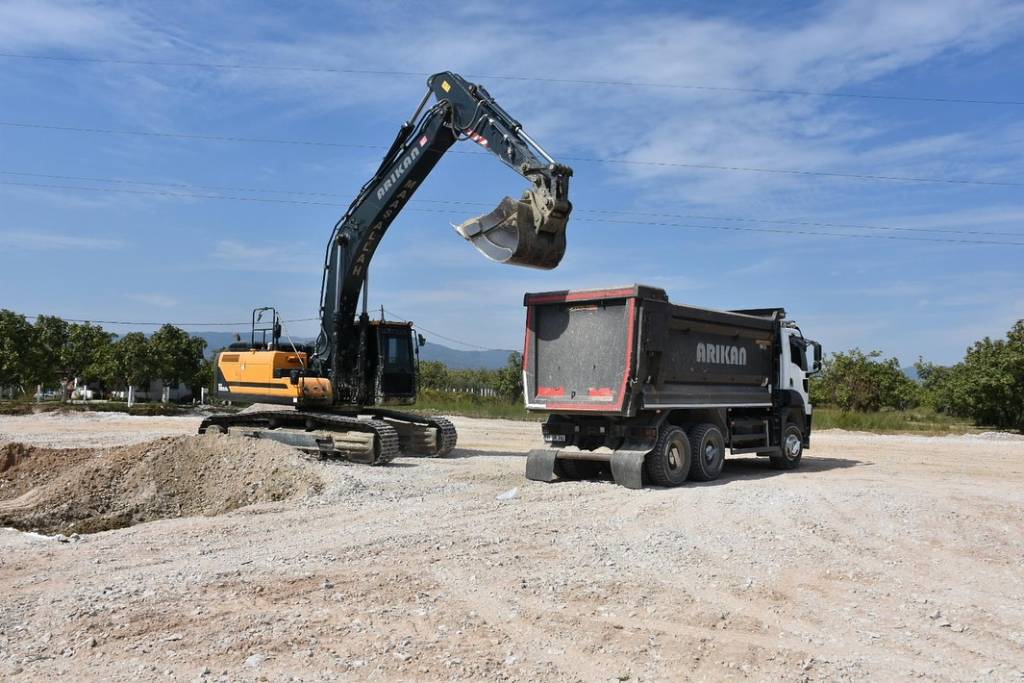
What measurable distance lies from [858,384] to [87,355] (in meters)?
45.1

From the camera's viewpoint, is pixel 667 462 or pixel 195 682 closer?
pixel 195 682

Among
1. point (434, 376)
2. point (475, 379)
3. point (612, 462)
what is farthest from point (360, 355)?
point (475, 379)

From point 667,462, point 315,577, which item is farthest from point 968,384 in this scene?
point 315,577

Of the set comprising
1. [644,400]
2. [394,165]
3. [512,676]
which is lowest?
[512,676]

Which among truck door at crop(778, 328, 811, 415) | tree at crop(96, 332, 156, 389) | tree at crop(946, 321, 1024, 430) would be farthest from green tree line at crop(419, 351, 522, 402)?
truck door at crop(778, 328, 811, 415)

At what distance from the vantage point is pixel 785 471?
54.7 feet

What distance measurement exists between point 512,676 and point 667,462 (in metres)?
8.41

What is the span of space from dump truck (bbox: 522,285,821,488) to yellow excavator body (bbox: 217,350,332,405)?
490 cm

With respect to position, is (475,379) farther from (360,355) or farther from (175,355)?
(360,355)

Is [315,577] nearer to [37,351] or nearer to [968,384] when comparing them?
[968,384]

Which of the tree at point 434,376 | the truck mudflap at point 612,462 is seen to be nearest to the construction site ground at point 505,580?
the truck mudflap at point 612,462

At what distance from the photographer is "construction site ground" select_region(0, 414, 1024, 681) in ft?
18.7

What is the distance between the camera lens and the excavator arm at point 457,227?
1341 cm

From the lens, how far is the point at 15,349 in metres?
48.0
